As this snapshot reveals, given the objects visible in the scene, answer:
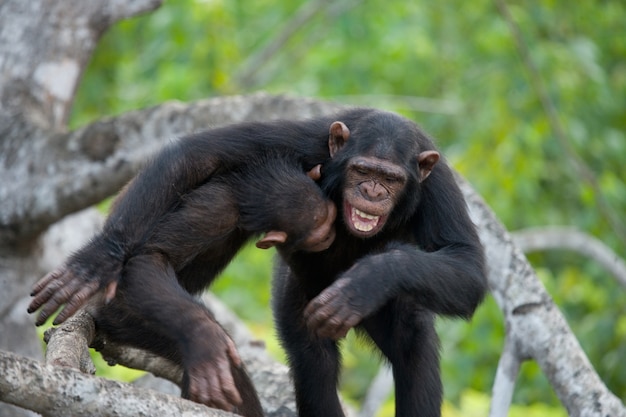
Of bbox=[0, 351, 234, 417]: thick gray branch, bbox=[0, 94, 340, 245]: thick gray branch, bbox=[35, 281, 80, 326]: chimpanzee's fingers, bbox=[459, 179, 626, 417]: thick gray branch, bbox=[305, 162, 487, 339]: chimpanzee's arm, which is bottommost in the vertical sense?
bbox=[459, 179, 626, 417]: thick gray branch

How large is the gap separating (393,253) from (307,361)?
2.98 feet

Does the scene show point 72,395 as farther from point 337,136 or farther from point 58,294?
point 337,136

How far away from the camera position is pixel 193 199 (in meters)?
4.17

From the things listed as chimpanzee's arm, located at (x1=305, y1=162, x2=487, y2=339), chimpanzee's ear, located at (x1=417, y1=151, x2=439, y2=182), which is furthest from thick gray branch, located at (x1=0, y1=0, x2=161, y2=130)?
chimpanzee's arm, located at (x1=305, y1=162, x2=487, y2=339)

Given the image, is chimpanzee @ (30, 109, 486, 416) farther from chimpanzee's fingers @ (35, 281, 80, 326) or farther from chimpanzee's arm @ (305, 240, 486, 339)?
chimpanzee's fingers @ (35, 281, 80, 326)

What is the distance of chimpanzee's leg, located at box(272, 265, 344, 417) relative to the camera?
463 cm

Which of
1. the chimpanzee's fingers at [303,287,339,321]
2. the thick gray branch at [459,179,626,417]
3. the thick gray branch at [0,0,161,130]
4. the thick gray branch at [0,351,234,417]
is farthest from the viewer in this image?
the thick gray branch at [0,0,161,130]

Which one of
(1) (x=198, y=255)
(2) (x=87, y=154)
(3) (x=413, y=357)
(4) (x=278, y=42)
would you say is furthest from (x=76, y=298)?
(4) (x=278, y=42)

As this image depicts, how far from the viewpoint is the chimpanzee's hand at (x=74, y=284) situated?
3.69 metres

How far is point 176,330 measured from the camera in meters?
3.62

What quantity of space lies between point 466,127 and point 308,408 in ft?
21.0

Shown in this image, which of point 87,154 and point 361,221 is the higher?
point 361,221

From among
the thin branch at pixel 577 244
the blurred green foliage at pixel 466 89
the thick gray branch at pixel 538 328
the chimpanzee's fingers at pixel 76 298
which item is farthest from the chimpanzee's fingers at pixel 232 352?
the blurred green foliage at pixel 466 89

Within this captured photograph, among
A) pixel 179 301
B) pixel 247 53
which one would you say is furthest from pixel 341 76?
pixel 179 301
